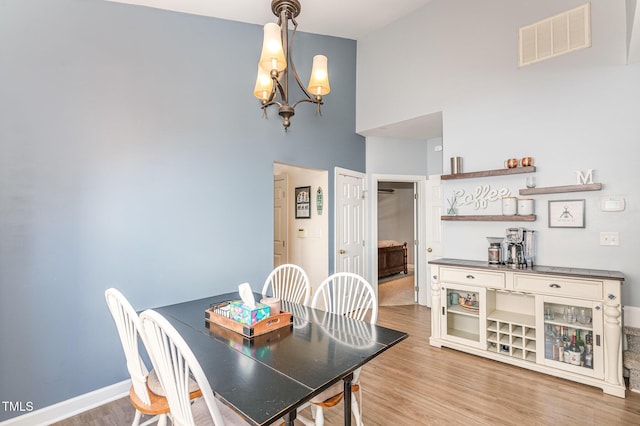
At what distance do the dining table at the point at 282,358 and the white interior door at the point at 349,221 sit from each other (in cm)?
247

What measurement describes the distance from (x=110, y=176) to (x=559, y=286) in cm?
380

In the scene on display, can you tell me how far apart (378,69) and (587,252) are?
10.7 feet

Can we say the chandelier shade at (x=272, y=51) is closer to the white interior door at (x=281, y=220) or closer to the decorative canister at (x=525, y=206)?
the decorative canister at (x=525, y=206)

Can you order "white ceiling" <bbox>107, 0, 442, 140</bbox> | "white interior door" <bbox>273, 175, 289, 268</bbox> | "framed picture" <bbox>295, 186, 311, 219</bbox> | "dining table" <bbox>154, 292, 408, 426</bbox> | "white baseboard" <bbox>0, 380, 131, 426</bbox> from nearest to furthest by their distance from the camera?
"dining table" <bbox>154, 292, 408, 426</bbox> → "white baseboard" <bbox>0, 380, 131, 426</bbox> → "white ceiling" <bbox>107, 0, 442, 140</bbox> → "framed picture" <bbox>295, 186, 311, 219</bbox> → "white interior door" <bbox>273, 175, 289, 268</bbox>

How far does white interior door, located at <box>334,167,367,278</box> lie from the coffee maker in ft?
6.78

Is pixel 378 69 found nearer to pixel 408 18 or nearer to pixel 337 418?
pixel 408 18

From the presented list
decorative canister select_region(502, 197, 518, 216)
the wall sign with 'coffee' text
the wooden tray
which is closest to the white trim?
decorative canister select_region(502, 197, 518, 216)

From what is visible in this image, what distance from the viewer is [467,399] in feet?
7.80

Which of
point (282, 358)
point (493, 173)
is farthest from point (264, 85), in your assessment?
point (493, 173)

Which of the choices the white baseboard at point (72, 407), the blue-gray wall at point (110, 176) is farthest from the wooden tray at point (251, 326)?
the white baseboard at point (72, 407)

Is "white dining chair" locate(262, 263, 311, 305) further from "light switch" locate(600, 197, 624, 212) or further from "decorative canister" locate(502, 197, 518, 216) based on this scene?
"light switch" locate(600, 197, 624, 212)

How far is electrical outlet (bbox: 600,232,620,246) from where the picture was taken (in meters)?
2.68

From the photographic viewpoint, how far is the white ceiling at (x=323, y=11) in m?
2.91

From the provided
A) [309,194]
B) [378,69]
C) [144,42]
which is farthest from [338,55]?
[144,42]
